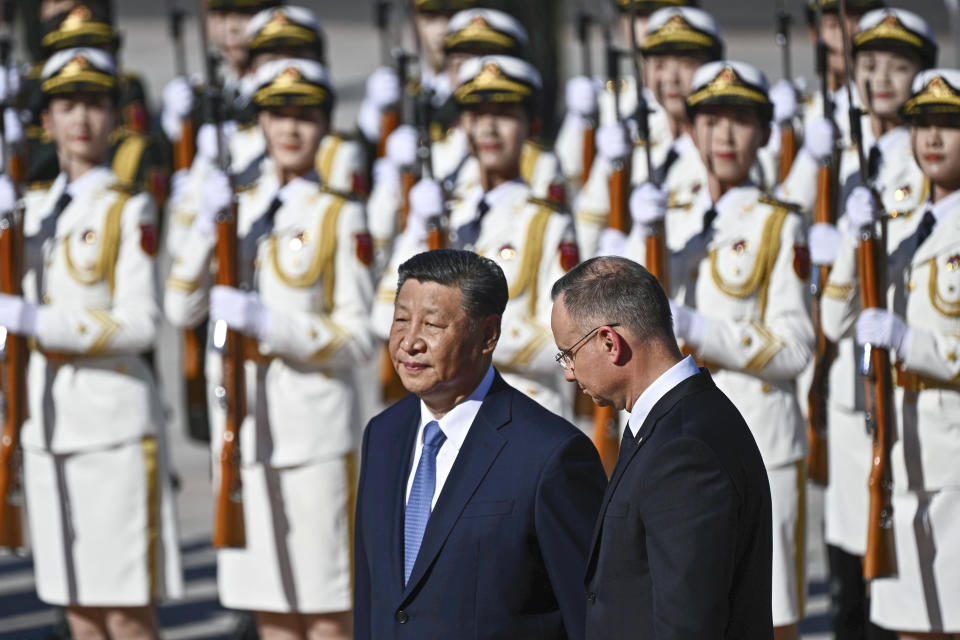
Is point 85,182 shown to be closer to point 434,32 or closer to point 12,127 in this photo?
point 12,127

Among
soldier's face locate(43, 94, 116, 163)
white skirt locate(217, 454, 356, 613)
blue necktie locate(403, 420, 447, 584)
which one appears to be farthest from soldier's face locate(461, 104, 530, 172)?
blue necktie locate(403, 420, 447, 584)

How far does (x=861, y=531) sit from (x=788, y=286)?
0.99 meters

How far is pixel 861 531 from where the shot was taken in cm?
632

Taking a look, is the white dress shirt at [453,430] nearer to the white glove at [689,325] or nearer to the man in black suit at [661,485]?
the man in black suit at [661,485]

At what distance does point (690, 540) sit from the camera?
328 centimetres

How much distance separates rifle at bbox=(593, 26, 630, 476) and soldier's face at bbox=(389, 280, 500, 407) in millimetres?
1670

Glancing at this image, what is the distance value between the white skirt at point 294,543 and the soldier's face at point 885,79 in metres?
2.34

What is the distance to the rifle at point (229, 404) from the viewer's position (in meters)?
6.22

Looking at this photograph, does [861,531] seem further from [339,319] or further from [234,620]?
[234,620]

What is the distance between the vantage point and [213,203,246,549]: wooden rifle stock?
6.22m

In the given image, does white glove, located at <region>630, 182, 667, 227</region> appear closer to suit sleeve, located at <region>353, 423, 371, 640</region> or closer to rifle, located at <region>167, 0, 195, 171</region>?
suit sleeve, located at <region>353, 423, 371, 640</region>

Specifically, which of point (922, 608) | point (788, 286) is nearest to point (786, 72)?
point (788, 286)

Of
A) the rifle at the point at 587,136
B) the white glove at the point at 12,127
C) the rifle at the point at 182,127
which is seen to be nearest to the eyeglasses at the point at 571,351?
the white glove at the point at 12,127

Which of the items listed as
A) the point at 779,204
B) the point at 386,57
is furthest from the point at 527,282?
the point at 386,57
